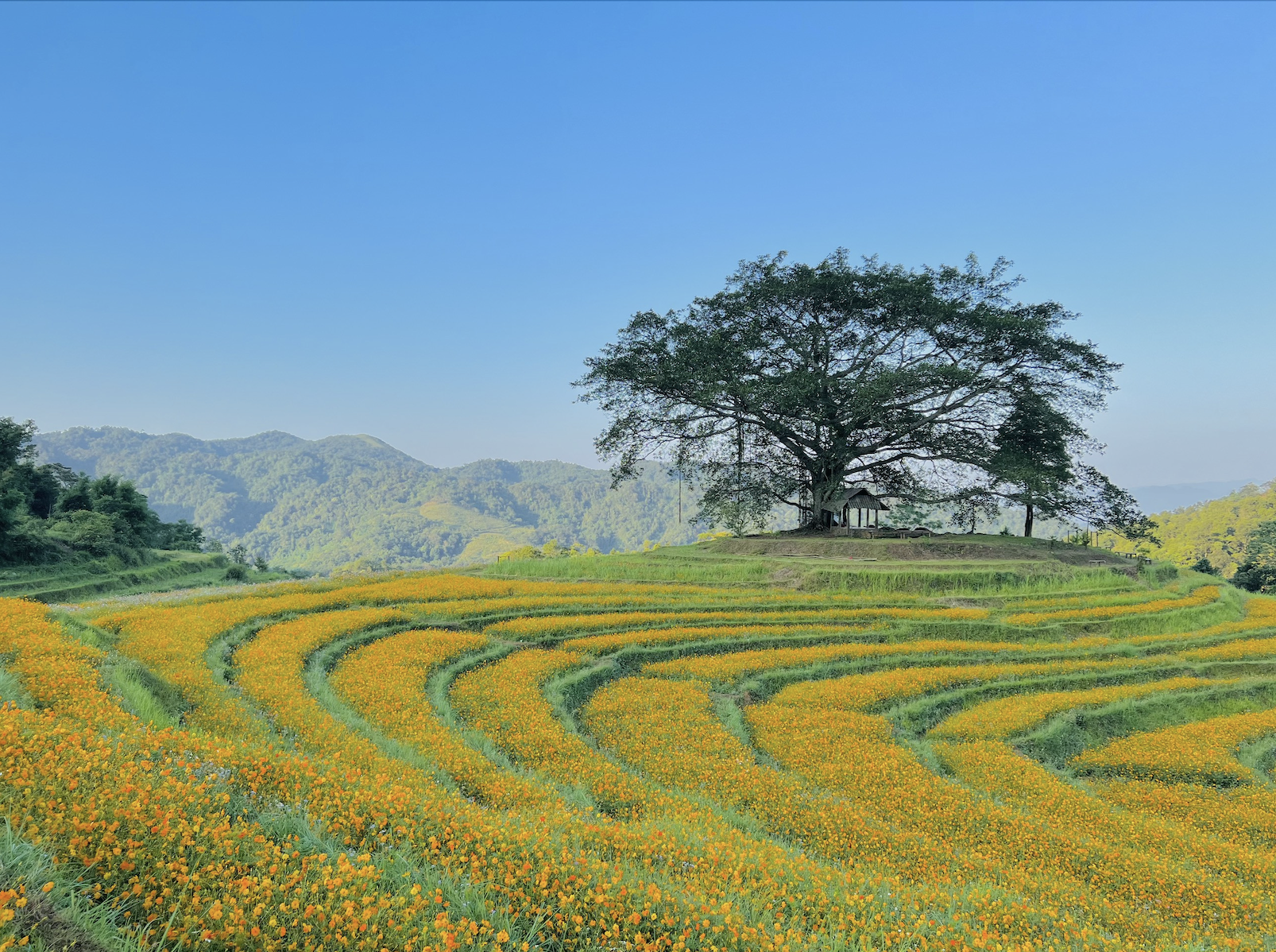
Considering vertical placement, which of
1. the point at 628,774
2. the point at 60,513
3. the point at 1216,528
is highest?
the point at 1216,528

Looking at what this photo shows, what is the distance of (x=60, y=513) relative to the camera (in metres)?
53.7

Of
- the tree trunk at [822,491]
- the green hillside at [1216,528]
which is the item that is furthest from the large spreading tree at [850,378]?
the green hillside at [1216,528]

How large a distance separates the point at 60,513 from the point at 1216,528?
142 meters

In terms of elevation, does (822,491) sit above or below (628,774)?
above

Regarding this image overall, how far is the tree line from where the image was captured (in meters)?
40.6

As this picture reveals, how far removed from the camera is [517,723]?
1330 cm

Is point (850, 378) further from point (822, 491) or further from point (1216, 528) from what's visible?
point (1216, 528)

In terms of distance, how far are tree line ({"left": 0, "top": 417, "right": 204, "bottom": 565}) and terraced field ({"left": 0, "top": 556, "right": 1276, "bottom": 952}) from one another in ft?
95.7

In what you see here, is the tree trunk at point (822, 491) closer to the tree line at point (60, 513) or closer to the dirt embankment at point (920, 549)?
the dirt embankment at point (920, 549)

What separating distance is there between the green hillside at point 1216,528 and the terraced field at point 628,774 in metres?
80.3

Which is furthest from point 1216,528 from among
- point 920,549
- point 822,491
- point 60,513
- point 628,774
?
point 60,513

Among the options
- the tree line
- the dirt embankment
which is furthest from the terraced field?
the tree line

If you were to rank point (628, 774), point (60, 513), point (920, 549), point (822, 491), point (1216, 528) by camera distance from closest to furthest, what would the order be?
point (628, 774)
point (920, 549)
point (822, 491)
point (60, 513)
point (1216, 528)

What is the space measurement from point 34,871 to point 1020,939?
8322 mm
